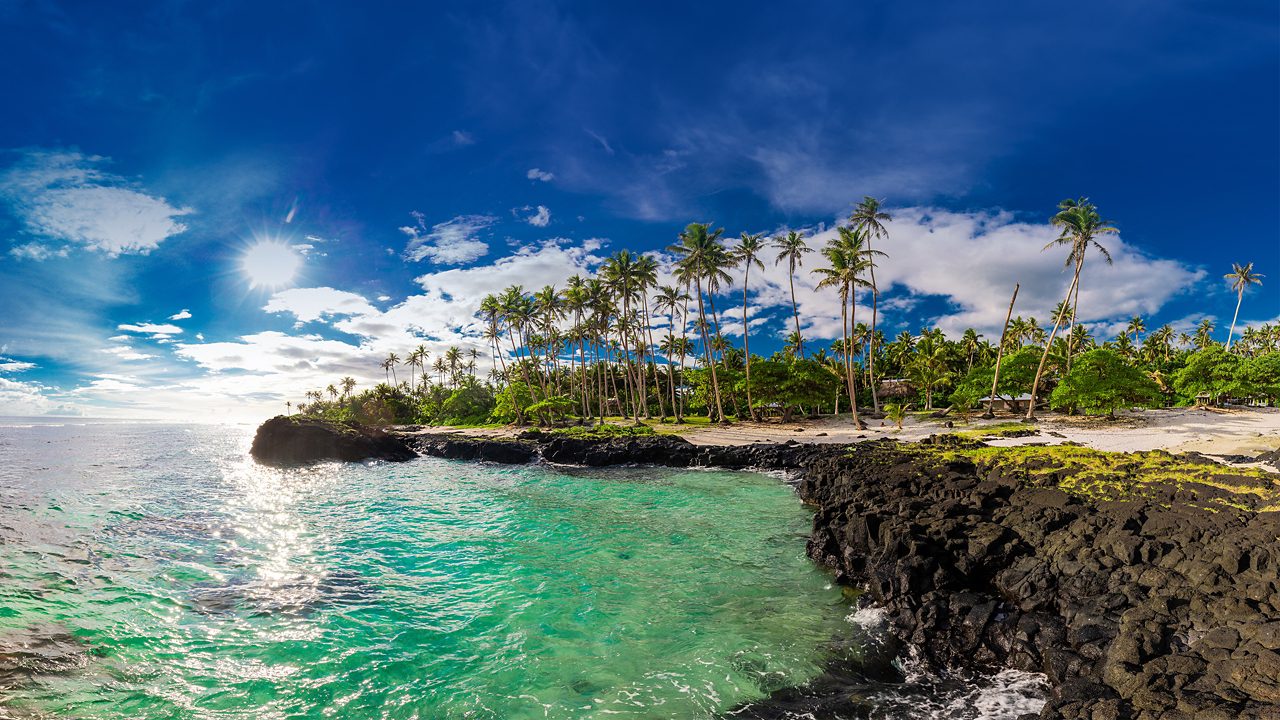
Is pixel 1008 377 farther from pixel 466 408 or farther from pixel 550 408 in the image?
pixel 466 408

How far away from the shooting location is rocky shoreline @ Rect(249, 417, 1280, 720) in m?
5.65

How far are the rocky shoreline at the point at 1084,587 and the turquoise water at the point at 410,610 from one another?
1.51 m

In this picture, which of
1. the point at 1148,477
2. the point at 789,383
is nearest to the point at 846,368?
the point at 789,383

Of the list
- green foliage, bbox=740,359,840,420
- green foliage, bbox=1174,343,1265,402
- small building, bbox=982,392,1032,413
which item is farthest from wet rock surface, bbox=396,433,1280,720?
green foliage, bbox=1174,343,1265,402

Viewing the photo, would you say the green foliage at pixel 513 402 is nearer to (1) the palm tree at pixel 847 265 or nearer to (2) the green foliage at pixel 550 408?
(2) the green foliage at pixel 550 408

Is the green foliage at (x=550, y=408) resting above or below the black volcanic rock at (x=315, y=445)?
above

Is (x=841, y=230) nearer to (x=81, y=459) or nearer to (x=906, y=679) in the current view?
(x=906, y=679)

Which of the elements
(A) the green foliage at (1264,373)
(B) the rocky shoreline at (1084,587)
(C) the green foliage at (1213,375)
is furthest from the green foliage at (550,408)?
(A) the green foliage at (1264,373)

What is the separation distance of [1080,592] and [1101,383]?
131 ft

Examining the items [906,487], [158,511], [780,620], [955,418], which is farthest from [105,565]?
[955,418]

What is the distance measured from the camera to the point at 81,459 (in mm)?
45406

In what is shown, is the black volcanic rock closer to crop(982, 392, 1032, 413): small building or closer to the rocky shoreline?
the rocky shoreline

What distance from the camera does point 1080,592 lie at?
823 centimetres

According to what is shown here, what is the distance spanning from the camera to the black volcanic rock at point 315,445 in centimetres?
4288
